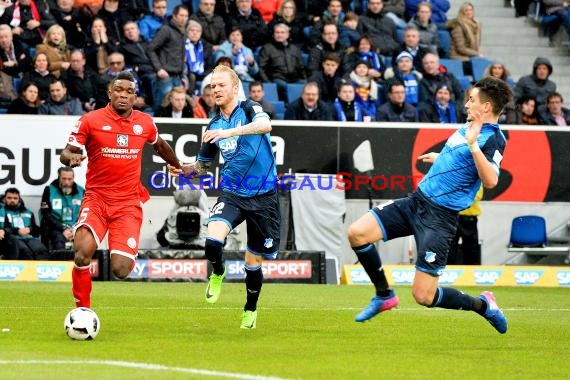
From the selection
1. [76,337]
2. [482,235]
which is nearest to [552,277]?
[482,235]

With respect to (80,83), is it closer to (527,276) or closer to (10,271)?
(10,271)

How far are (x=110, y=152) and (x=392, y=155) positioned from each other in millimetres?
11325

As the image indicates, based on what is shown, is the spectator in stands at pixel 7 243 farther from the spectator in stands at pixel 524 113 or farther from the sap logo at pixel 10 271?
Answer: the spectator in stands at pixel 524 113

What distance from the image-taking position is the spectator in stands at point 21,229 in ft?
68.8

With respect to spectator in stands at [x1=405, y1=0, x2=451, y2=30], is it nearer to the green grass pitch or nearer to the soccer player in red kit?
the green grass pitch

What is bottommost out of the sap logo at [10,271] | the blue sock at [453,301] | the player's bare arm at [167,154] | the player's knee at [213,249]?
the sap logo at [10,271]

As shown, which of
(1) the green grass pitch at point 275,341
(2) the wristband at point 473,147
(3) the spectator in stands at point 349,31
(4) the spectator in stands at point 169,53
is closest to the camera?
(1) the green grass pitch at point 275,341

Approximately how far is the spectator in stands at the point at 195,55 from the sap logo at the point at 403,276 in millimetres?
5351

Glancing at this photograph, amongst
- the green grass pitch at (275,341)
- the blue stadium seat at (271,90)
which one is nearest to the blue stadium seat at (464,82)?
the blue stadium seat at (271,90)

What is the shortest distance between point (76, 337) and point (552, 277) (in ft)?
40.3

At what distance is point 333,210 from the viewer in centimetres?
2259

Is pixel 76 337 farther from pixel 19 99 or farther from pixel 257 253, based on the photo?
pixel 19 99

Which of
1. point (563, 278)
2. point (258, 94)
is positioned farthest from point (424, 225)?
point (258, 94)

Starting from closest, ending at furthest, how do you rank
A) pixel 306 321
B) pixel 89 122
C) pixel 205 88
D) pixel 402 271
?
pixel 89 122
pixel 306 321
pixel 402 271
pixel 205 88
